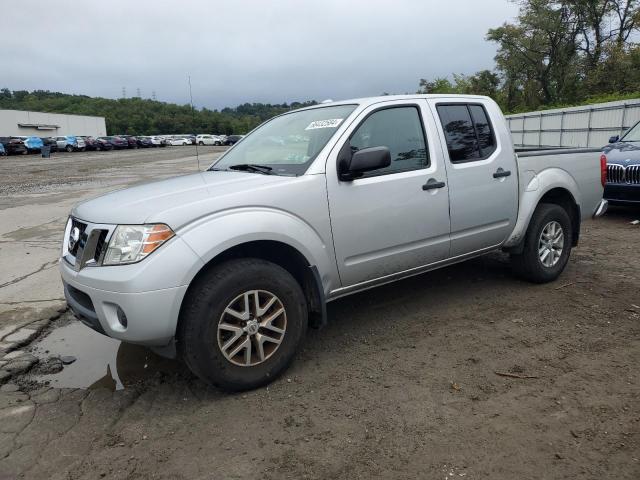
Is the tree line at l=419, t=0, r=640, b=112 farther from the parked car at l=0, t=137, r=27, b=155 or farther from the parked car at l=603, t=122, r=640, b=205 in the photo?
the parked car at l=0, t=137, r=27, b=155

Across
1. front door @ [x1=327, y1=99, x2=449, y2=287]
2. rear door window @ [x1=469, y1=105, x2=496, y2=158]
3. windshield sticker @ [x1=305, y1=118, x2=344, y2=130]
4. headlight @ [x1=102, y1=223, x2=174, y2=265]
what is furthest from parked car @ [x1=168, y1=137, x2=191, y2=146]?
headlight @ [x1=102, y1=223, x2=174, y2=265]

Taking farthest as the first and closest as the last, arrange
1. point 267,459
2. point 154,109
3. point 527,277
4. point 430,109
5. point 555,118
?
point 154,109, point 555,118, point 527,277, point 430,109, point 267,459

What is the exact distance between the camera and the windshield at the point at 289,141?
12.2 feet

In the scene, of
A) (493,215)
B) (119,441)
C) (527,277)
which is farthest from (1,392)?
(527,277)

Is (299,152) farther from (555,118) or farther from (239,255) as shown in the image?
(555,118)

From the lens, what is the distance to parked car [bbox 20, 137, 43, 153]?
41.9 metres

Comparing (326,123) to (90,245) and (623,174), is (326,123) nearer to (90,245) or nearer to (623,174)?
(90,245)

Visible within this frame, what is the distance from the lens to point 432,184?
404cm

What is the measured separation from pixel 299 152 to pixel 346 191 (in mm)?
504

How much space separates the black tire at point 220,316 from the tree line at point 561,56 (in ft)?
112

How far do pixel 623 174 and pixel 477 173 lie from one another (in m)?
5.14

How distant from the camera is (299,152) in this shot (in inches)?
150

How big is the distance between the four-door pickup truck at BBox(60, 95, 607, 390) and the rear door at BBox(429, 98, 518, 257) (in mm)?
13

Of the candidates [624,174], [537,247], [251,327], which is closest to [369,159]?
[251,327]
